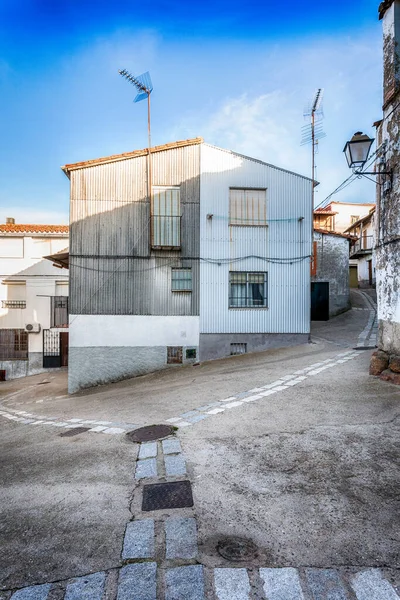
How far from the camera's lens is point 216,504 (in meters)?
3.21

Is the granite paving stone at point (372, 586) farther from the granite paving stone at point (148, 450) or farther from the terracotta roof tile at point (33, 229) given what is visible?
the terracotta roof tile at point (33, 229)

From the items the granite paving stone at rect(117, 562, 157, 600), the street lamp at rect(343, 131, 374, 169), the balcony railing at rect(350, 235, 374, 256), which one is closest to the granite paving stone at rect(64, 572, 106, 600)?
the granite paving stone at rect(117, 562, 157, 600)

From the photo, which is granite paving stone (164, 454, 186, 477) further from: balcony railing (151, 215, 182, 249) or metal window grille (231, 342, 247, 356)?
balcony railing (151, 215, 182, 249)

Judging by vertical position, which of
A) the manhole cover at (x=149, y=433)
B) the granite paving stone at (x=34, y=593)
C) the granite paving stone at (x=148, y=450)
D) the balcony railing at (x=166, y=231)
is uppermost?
the balcony railing at (x=166, y=231)

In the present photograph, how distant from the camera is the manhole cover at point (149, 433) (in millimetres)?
5028

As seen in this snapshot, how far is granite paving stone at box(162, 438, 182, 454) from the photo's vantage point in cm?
444

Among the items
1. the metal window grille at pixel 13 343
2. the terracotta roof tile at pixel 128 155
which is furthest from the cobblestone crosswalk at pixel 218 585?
the metal window grille at pixel 13 343

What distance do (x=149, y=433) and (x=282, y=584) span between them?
3279 millimetres

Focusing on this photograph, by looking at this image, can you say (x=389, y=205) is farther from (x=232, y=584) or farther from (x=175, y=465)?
(x=232, y=584)

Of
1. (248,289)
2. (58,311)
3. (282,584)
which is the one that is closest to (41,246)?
(58,311)

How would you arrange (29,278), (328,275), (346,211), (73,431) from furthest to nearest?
(346,211)
(328,275)
(29,278)
(73,431)

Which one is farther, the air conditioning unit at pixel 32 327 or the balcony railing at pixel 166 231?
the air conditioning unit at pixel 32 327

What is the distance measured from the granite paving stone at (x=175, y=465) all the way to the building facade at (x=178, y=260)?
27.7 ft

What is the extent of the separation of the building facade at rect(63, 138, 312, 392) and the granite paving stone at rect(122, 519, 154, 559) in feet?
32.1
